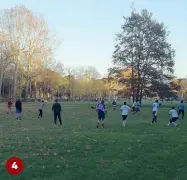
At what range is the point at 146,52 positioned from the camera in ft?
184

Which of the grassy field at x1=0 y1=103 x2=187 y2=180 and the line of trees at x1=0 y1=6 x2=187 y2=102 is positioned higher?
the line of trees at x1=0 y1=6 x2=187 y2=102

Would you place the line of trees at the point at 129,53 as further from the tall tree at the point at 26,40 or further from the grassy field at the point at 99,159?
the grassy field at the point at 99,159

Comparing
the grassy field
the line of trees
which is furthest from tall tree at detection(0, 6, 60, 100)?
the grassy field

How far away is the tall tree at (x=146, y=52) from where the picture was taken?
55.7 m

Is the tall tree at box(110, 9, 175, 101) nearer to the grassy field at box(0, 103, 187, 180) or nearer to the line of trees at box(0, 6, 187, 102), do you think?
the line of trees at box(0, 6, 187, 102)

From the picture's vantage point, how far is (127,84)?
56.7m

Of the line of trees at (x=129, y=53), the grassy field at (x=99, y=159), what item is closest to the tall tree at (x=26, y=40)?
the line of trees at (x=129, y=53)

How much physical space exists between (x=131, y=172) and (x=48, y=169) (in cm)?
212

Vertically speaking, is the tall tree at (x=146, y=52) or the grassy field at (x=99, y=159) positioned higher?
the tall tree at (x=146, y=52)

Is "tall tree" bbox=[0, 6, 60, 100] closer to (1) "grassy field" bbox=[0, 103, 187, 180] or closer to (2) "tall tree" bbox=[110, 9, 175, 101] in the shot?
(2) "tall tree" bbox=[110, 9, 175, 101]

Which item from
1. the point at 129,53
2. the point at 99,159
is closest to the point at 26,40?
the point at 129,53

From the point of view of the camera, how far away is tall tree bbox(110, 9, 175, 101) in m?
55.7

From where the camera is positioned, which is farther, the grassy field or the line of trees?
the line of trees

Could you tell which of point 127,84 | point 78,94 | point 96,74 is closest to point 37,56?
point 127,84
